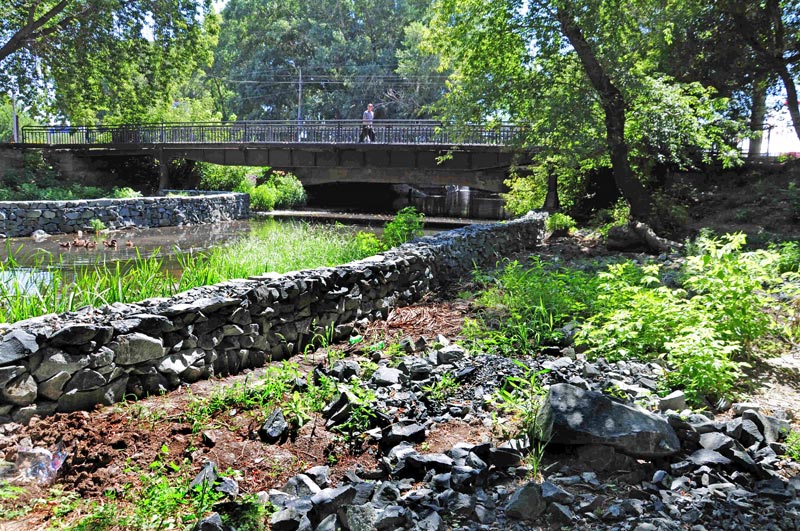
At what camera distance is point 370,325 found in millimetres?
7191

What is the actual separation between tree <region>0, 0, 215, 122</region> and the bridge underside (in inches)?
152

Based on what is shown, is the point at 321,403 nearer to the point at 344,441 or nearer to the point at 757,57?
the point at 344,441

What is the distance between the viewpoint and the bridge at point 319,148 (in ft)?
81.1

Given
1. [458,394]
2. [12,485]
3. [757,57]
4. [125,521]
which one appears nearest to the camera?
[125,521]

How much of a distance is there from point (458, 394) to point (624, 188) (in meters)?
10.9

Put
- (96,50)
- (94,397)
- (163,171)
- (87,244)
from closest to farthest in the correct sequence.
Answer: (94,397), (87,244), (96,50), (163,171)

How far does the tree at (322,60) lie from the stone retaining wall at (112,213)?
29376mm

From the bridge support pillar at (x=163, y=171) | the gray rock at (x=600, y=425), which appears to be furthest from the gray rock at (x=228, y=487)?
the bridge support pillar at (x=163, y=171)

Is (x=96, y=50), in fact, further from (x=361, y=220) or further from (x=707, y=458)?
(x=707, y=458)

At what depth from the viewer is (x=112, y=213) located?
20562 mm

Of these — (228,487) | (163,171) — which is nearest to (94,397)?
(228,487)

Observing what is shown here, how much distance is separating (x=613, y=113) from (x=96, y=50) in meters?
20.9

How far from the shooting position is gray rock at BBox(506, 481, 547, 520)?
2.97 m

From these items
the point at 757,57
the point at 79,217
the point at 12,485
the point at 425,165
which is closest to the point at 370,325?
the point at 12,485
